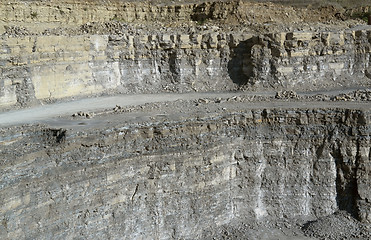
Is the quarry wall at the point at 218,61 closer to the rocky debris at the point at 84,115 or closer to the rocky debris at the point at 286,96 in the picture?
the rocky debris at the point at 286,96

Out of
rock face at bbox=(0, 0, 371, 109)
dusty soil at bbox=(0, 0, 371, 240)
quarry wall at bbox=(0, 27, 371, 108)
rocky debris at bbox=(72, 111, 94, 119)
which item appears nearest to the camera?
dusty soil at bbox=(0, 0, 371, 240)

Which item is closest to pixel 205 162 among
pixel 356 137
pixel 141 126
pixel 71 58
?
pixel 141 126

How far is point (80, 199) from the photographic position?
10953mm

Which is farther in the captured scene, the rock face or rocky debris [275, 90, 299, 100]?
the rock face

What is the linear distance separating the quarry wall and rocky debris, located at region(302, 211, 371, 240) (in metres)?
7.24

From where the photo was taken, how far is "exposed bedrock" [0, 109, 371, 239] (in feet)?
34.3

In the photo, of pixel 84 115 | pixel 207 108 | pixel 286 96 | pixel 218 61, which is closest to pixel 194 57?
pixel 218 61

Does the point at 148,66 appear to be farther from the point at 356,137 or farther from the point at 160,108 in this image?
the point at 356,137

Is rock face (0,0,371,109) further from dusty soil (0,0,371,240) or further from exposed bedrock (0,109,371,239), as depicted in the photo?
exposed bedrock (0,109,371,239)

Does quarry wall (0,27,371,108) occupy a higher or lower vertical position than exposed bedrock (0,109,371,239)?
higher

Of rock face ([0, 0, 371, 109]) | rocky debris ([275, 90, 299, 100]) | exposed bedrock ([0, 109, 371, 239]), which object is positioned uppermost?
rock face ([0, 0, 371, 109])

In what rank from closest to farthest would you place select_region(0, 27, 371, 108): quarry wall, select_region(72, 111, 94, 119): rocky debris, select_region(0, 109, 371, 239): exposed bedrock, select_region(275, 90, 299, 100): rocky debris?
select_region(0, 109, 371, 239): exposed bedrock < select_region(72, 111, 94, 119): rocky debris < select_region(275, 90, 299, 100): rocky debris < select_region(0, 27, 371, 108): quarry wall

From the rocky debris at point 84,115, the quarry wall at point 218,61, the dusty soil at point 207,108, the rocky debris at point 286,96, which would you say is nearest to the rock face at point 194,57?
the quarry wall at point 218,61

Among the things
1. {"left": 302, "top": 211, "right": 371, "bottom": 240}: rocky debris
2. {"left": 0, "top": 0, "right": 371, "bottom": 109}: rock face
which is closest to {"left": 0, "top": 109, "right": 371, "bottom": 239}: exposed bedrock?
{"left": 302, "top": 211, "right": 371, "bottom": 240}: rocky debris
